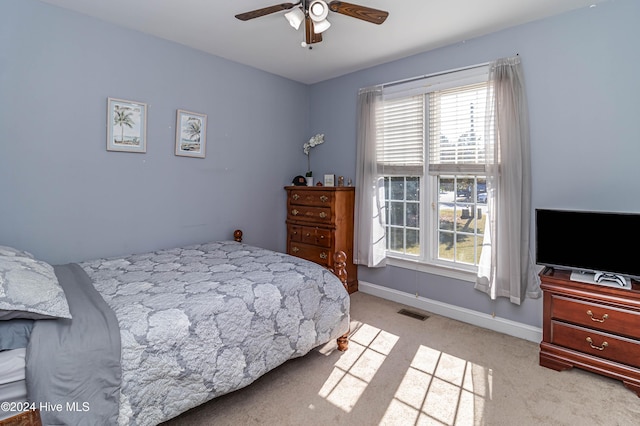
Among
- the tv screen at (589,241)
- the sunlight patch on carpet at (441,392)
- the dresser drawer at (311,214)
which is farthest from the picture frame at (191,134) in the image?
the tv screen at (589,241)

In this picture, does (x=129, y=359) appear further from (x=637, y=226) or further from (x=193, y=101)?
(x=637, y=226)

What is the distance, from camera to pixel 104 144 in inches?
113

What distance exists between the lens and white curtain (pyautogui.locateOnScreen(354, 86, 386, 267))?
3803mm

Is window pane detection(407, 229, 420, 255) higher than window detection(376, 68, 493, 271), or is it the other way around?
window detection(376, 68, 493, 271)

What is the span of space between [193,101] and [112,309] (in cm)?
241

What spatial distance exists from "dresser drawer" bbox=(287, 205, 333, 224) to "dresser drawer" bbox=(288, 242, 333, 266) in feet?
1.10

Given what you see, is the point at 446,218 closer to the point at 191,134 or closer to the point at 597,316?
the point at 597,316

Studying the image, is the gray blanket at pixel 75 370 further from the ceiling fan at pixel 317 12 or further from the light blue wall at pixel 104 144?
the ceiling fan at pixel 317 12

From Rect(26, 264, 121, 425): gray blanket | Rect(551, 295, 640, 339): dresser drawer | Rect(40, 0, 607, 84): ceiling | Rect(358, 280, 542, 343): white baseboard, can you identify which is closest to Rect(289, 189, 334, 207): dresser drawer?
Rect(358, 280, 542, 343): white baseboard

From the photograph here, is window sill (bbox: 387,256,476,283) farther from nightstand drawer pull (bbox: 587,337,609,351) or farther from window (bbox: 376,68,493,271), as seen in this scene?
nightstand drawer pull (bbox: 587,337,609,351)

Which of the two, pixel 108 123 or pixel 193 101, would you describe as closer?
pixel 108 123

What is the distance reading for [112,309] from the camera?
5.64ft

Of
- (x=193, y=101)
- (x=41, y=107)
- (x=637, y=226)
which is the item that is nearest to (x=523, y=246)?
(x=637, y=226)

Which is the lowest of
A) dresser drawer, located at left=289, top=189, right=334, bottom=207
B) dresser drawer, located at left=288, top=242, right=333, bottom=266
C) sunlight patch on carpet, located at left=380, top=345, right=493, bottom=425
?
sunlight patch on carpet, located at left=380, top=345, right=493, bottom=425
